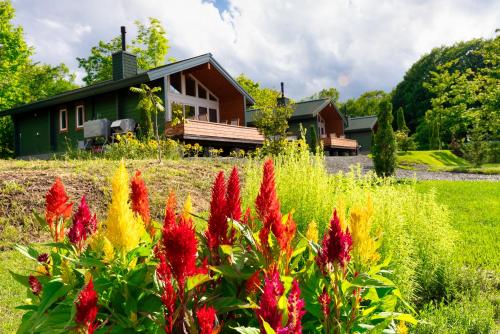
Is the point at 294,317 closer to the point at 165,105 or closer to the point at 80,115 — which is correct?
the point at 165,105

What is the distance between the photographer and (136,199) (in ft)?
6.21

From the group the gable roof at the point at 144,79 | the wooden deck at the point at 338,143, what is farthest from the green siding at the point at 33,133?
the wooden deck at the point at 338,143

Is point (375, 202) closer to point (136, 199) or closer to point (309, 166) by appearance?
point (309, 166)

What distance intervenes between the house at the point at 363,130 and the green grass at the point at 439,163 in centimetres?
1415

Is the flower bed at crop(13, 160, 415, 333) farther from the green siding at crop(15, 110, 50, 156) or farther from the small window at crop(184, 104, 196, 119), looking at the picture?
the green siding at crop(15, 110, 50, 156)

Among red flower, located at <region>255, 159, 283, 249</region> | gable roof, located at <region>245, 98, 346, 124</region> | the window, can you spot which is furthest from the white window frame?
red flower, located at <region>255, 159, 283, 249</region>

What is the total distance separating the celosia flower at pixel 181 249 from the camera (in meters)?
1.06

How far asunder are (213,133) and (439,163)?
18.3m

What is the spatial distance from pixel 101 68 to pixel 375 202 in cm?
3981

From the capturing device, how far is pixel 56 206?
Result: 72.1 inches

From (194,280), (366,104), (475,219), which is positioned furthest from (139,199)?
(366,104)

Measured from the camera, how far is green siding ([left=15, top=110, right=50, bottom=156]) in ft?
91.1

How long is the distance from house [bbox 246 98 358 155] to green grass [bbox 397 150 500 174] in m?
6.09

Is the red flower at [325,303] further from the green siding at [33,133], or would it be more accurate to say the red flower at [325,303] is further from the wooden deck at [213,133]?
the green siding at [33,133]
